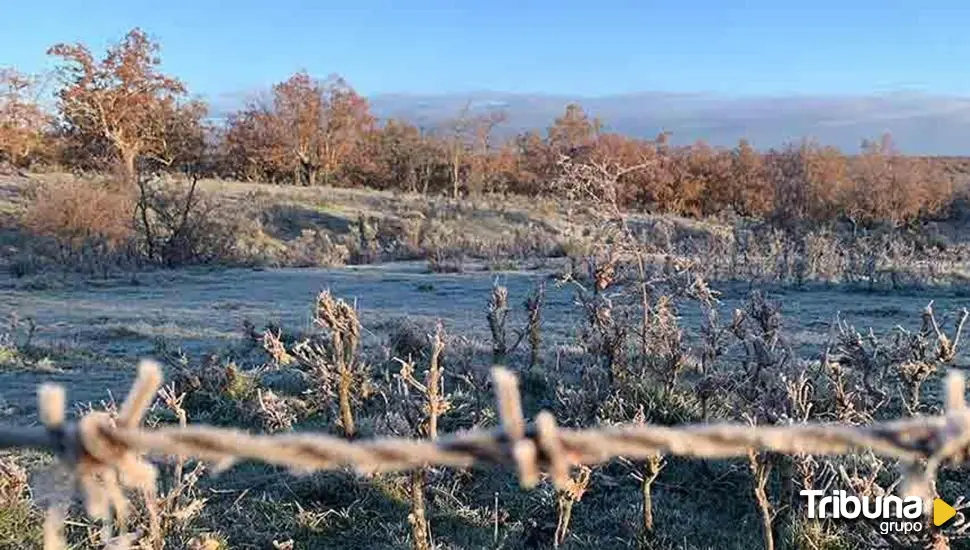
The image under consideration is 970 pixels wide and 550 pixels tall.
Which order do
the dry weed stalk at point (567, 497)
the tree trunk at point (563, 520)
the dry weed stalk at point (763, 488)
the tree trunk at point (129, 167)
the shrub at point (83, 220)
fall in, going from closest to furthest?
the dry weed stalk at point (763, 488), the dry weed stalk at point (567, 497), the tree trunk at point (563, 520), the shrub at point (83, 220), the tree trunk at point (129, 167)

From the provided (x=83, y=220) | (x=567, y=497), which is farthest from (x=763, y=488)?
(x=83, y=220)

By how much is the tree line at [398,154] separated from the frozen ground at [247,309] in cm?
835

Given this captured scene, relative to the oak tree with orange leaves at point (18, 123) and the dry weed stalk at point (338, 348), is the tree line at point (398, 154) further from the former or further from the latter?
the dry weed stalk at point (338, 348)

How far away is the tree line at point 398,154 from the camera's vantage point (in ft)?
87.1

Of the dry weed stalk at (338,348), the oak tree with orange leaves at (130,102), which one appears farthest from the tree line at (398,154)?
the dry weed stalk at (338,348)

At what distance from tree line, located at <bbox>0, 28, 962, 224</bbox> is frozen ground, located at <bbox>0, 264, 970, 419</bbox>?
8347 millimetres

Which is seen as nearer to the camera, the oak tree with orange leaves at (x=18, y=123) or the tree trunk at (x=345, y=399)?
the tree trunk at (x=345, y=399)

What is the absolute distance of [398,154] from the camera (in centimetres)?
3819

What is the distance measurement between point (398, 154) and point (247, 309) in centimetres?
2741

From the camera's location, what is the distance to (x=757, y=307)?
5.35 m

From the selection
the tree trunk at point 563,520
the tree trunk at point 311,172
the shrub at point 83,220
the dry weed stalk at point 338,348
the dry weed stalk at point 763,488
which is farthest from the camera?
the tree trunk at point 311,172

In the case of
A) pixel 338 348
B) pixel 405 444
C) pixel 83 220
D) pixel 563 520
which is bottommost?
pixel 83 220

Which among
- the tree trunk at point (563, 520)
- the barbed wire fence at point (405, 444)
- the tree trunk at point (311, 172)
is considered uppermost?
the barbed wire fence at point (405, 444)

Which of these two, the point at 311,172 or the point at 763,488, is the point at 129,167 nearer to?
the point at 311,172
